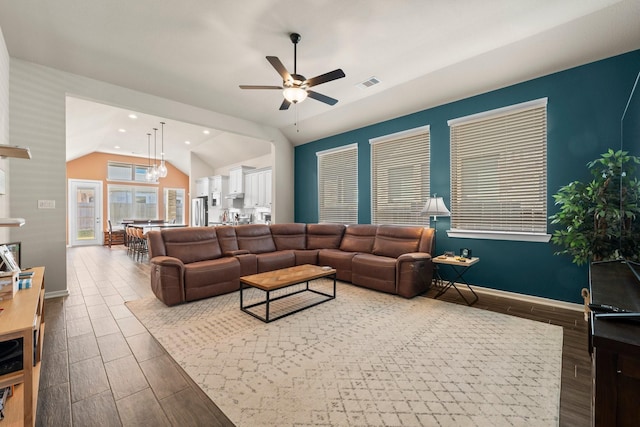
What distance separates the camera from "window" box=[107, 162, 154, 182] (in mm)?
9961

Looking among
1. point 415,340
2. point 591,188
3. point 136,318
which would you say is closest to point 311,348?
point 415,340

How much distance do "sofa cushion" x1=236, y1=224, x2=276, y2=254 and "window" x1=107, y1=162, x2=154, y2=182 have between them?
7340mm

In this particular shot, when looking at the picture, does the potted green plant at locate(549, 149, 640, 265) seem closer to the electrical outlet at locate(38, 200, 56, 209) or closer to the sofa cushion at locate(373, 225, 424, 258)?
the sofa cushion at locate(373, 225, 424, 258)

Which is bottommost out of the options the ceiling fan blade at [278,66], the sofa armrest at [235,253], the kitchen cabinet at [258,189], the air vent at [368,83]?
the sofa armrest at [235,253]

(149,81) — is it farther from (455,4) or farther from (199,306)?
(455,4)

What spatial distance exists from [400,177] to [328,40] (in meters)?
2.69

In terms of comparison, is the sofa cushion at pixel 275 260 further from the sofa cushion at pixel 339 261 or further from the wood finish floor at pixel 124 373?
the wood finish floor at pixel 124 373

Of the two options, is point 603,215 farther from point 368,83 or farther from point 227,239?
point 227,239

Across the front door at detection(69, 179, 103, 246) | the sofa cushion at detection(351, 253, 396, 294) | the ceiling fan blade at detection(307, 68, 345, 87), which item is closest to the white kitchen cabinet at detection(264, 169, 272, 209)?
the sofa cushion at detection(351, 253, 396, 294)

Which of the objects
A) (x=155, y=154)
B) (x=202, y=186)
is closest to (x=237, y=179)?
(x=202, y=186)

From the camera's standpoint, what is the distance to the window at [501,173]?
3559 mm

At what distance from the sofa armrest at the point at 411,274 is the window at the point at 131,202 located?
10604 millimetres

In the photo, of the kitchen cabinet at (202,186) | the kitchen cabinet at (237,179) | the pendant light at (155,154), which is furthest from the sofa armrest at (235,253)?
the kitchen cabinet at (202,186)

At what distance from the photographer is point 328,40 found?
3.15 meters
